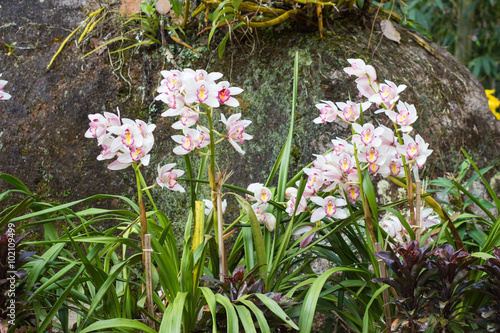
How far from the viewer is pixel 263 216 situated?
1333 mm

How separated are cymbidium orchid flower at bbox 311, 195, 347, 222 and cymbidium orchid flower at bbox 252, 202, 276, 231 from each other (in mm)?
139

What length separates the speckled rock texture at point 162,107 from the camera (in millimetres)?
2025

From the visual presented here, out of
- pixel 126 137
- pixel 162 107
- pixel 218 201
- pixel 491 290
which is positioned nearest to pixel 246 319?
pixel 218 201

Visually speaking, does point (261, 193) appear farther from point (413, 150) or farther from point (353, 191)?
point (413, 150)

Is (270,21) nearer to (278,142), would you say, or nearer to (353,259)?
(278,142)

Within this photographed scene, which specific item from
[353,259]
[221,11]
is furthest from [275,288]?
[221,11]

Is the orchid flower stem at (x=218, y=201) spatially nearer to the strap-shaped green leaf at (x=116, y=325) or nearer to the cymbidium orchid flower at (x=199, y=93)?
the cymbidium orchid flower at (x=199, y=93)

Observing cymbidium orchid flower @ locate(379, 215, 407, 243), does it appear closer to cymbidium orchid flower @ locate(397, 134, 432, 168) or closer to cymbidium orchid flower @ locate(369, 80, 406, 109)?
cymbidium orchid flower @ locate(397, 134, 432, 168)

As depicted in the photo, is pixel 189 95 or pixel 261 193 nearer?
pixel 189 95

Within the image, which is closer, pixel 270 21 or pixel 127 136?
pixel 127 136

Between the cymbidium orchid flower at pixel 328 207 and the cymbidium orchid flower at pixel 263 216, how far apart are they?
0.14 metres

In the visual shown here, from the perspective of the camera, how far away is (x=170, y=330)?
3.32 feet

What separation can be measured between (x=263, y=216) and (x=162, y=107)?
104 cm

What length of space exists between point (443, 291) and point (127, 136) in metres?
0.95
